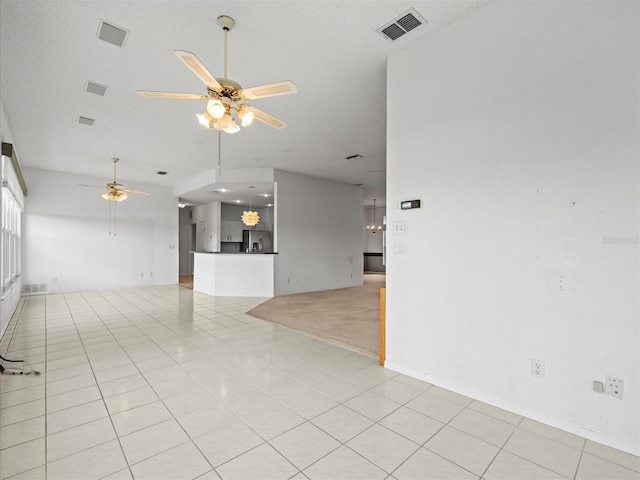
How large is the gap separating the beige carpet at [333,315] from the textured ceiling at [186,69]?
10.6 feet

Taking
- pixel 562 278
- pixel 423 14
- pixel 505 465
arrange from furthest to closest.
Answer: pixel 423 14 < pixel 562 278 < pixel 505 465

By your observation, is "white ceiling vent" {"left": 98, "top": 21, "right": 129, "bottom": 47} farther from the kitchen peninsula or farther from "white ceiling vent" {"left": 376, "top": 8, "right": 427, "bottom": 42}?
the kitchen peninsula

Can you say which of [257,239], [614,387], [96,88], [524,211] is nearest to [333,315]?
[524,211]

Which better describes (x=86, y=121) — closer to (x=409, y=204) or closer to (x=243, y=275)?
(x=243, y=275)

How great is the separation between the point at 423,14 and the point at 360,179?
254 inches

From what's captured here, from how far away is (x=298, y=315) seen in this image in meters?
5.63

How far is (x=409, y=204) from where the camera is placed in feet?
10.0

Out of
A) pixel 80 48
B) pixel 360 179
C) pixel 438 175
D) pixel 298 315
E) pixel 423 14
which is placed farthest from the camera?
pixel 360 179

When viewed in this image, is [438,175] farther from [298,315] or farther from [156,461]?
[298,315]

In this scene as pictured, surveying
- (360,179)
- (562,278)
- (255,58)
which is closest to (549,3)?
(562,278)

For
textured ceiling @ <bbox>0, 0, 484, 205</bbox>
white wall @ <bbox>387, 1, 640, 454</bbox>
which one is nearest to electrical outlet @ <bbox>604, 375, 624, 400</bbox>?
white wall @ <bbox>387, 1, 640, 454</bbox>

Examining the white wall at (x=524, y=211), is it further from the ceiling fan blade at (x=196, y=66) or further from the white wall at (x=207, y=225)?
the white wall at (x=207, y=225)

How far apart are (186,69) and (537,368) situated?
14.3 ft

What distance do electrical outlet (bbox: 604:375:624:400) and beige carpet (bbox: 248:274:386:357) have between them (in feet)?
6.80
